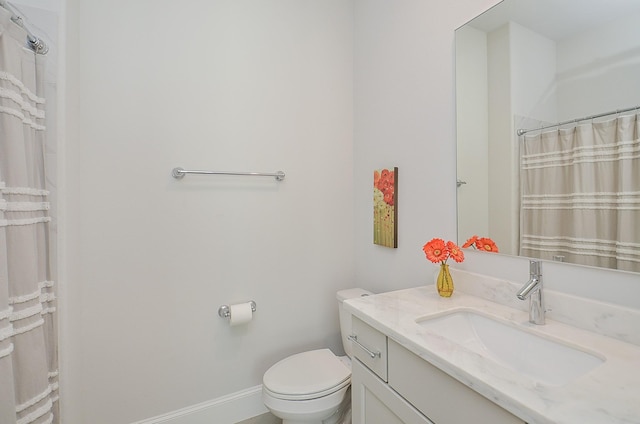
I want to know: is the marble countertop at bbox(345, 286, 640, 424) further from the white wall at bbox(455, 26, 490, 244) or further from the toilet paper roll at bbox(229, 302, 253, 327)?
the toilet paper roll at bbox(229, 302, 253, 327)

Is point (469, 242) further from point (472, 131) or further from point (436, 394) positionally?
point (436, 394)

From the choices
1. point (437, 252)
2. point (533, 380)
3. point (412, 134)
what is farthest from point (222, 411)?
point (412, 134)

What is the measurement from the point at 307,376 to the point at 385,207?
983 mm

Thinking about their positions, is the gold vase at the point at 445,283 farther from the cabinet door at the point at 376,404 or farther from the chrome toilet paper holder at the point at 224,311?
the chrome toilet paper holder at the point at 224,311

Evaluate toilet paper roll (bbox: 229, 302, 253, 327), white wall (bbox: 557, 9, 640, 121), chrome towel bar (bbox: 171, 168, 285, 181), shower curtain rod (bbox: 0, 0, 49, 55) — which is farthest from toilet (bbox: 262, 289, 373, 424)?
shower curtain rod (bbox: 0, 0, 49, 55)

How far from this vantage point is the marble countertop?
481mm

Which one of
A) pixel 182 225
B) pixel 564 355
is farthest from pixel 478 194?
pixel 182 225

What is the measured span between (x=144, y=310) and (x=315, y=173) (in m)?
1.24

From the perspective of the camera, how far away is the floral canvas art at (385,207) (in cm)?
154

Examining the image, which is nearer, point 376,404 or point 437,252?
point 376,404

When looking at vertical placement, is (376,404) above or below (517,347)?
below

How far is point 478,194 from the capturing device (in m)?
1.14

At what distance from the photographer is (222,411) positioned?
1.54 m

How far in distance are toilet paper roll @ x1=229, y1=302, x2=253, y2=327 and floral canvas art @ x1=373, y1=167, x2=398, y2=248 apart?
0.85 m
